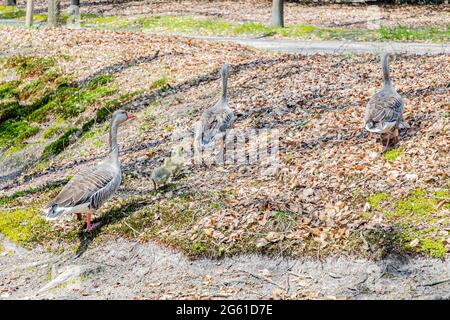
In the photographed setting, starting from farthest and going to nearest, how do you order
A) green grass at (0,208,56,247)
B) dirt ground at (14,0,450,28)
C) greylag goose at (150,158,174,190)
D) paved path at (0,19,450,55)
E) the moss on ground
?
dirt ground at (14,0,450,28)
paved path at (0,19,450,55)
greylag goose at (150,158,174,190)
green grass at (0,208,56,247)
the moss on ground

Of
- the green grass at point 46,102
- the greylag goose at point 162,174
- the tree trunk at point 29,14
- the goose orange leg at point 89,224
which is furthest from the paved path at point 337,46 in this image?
the goose orange leg at point 89,224

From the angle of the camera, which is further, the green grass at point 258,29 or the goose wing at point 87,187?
the green grass at point 258,29

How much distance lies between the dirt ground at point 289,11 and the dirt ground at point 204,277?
2577 cm

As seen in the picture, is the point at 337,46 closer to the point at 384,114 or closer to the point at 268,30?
the point at 268,30

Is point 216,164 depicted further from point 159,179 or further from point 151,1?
point 151,1

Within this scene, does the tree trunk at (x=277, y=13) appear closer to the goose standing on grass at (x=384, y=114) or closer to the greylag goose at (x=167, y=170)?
the goose standing on grass at (x=384, y=114)

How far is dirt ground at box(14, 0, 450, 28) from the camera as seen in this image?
33.4 metres

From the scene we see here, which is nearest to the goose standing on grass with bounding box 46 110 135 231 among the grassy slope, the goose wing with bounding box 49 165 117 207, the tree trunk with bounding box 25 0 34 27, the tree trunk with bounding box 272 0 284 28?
the goose wing with bounding box 49 165 117 207

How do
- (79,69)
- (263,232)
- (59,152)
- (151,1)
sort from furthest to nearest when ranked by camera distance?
(151,1) < (79,69) < (59,152) < (263,232)

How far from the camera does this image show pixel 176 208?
9492 millimetres

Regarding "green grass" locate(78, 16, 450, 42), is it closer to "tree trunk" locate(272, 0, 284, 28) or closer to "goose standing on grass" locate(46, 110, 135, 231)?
"tree trunk" locate(272, 0, 284, 28)

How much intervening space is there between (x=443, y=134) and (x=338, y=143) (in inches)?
72.4

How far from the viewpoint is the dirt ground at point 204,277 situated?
23.9 feet

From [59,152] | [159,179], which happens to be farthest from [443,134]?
[59,152]
